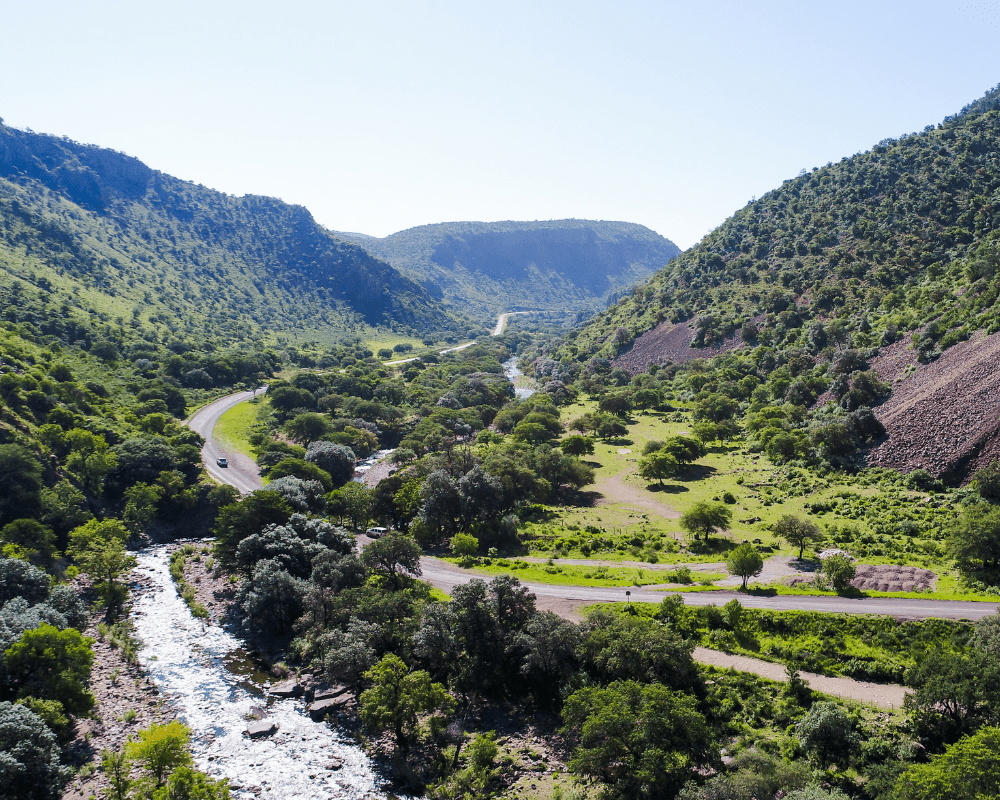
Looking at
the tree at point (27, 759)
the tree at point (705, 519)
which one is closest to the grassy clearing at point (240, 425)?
the tree at point (27, 759)

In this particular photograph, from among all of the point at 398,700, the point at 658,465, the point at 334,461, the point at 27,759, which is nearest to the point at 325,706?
the point at 398,700

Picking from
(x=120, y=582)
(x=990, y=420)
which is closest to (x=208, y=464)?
(x=120, y=582)

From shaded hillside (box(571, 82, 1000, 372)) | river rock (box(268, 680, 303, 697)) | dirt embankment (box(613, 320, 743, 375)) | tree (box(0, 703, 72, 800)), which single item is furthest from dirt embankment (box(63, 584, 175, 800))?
dirt embankment (box(613, 320, 743, 375))

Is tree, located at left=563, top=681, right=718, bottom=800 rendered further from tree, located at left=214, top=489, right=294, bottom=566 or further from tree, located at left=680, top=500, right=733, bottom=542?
tree, located at left=214, top=489, right=294, bottom=566

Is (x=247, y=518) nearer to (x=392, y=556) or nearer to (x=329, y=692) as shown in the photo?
(x=392, y=556)

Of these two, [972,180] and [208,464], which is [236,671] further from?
[972,180]

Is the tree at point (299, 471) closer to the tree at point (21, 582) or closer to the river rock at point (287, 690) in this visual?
the tree at point (21, 582)

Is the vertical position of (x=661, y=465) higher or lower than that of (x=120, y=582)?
higher
